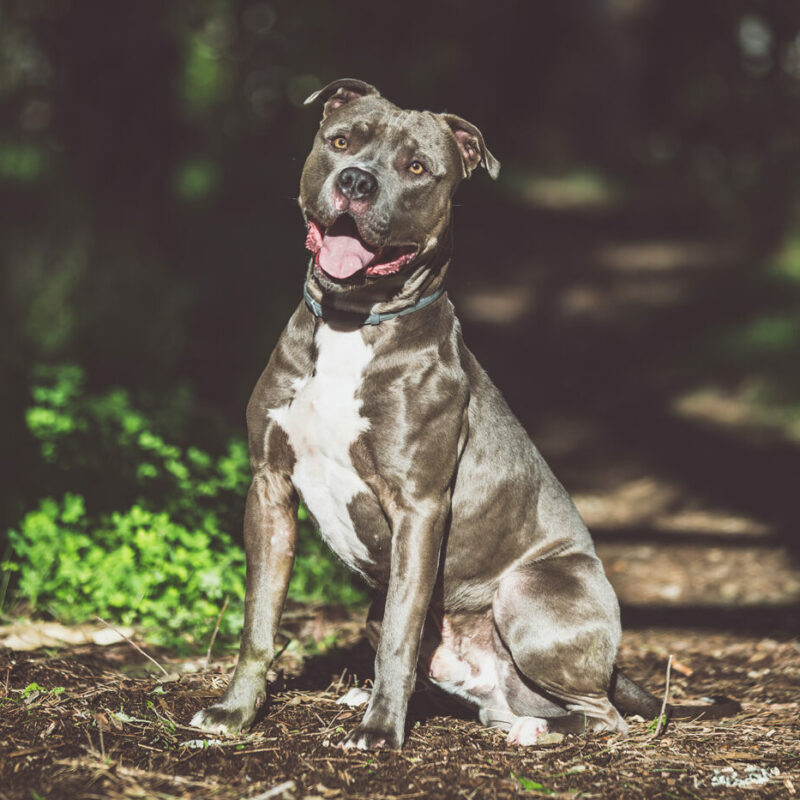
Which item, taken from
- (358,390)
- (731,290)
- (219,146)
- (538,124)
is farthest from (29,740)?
(538,124)

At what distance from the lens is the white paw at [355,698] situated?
3990 mm

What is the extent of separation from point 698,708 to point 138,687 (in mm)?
2057

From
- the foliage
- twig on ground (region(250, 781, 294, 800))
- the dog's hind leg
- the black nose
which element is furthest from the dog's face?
the foliage

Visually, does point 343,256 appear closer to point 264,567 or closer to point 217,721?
point 264,567

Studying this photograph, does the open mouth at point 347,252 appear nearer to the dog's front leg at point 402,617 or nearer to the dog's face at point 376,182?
the dog's face at point 376,182

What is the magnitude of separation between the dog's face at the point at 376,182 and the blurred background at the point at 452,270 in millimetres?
1962

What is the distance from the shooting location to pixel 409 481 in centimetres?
361

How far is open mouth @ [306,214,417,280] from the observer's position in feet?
11.7

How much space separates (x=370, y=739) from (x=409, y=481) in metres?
0.83

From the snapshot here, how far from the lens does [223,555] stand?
17.1 ft

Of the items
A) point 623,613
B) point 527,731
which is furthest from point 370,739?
point 623,613

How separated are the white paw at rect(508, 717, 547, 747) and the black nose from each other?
1.91 meters

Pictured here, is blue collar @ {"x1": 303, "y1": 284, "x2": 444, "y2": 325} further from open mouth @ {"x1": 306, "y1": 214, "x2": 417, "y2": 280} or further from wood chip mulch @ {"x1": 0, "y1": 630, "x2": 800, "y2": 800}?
wood chip mulch @ {"x1": 0, "y1": 630, "x2": 800, "y2": 800}

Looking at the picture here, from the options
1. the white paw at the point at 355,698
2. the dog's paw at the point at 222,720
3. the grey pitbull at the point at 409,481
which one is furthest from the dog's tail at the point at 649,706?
the dog's paw at the point at 222,720
